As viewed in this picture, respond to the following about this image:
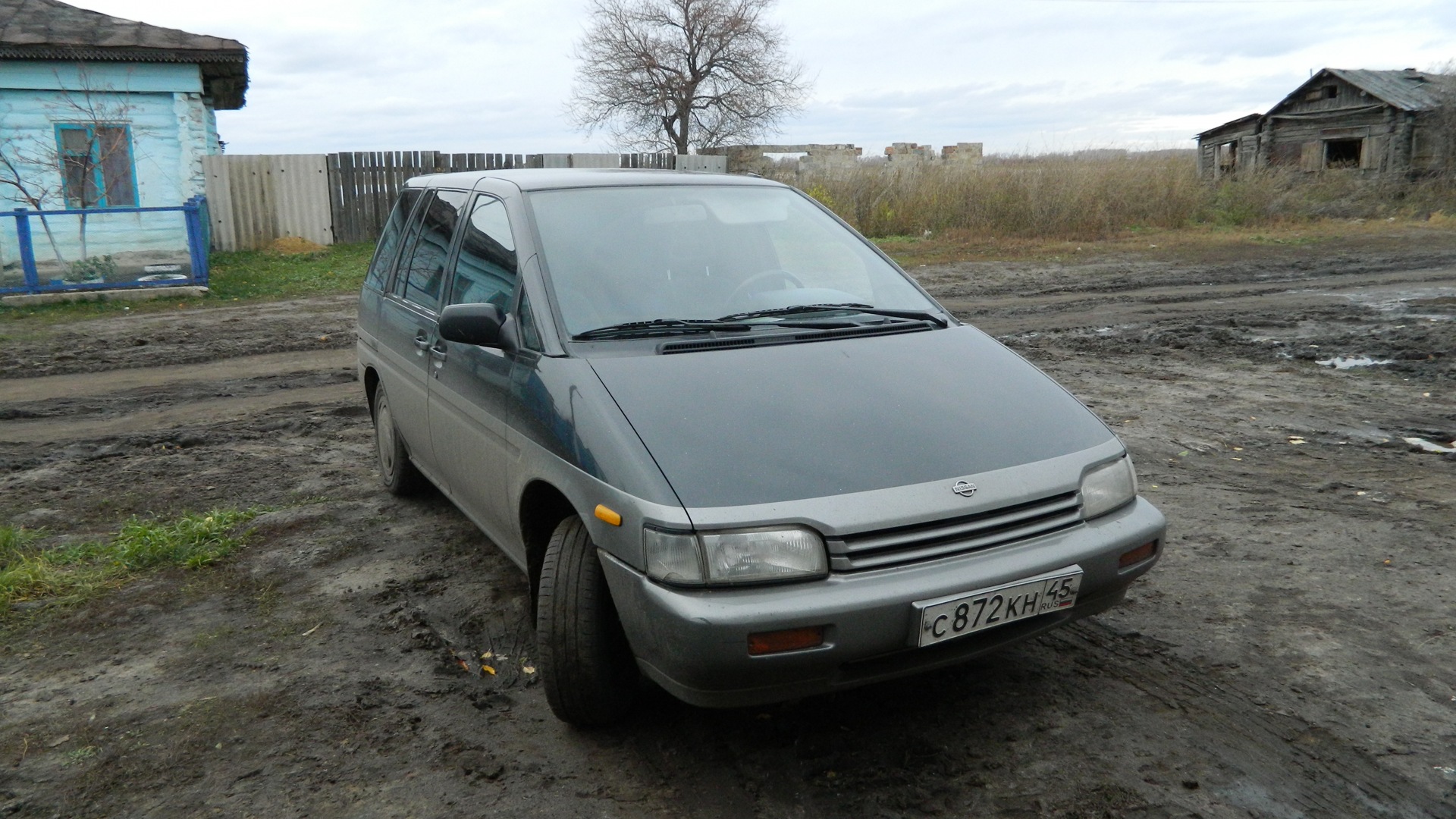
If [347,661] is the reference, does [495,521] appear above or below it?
above

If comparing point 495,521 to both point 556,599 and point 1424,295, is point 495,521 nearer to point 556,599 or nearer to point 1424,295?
point 556,599

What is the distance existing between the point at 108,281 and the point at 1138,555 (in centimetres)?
1421

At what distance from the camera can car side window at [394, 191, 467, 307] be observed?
434 cm

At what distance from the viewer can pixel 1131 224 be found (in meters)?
22.0

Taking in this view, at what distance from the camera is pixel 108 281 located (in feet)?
43.8

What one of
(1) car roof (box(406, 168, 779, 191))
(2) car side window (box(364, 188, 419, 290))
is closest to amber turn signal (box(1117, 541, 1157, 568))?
(1) car roof (box(406, 168, 779, 191))

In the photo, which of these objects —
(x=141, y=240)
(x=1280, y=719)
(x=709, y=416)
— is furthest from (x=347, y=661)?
(x=141, y=240)

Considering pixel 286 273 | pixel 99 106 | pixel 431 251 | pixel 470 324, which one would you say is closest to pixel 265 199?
pixel 99 106

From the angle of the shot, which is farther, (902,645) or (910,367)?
(910,367)

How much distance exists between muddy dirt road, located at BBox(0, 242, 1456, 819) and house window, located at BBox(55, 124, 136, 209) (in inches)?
475

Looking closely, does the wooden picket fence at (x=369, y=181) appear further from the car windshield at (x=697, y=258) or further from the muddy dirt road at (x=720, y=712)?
the car windshield at (x=697, y=258)

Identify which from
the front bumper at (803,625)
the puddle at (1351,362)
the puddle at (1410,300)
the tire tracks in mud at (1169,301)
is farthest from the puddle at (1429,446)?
the puddle at (1410,300)

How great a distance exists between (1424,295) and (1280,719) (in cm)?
1185

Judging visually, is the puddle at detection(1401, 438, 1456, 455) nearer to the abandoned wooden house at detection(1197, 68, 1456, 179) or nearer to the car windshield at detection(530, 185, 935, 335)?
the car windshield at detection(530, 185, 935, 335)
